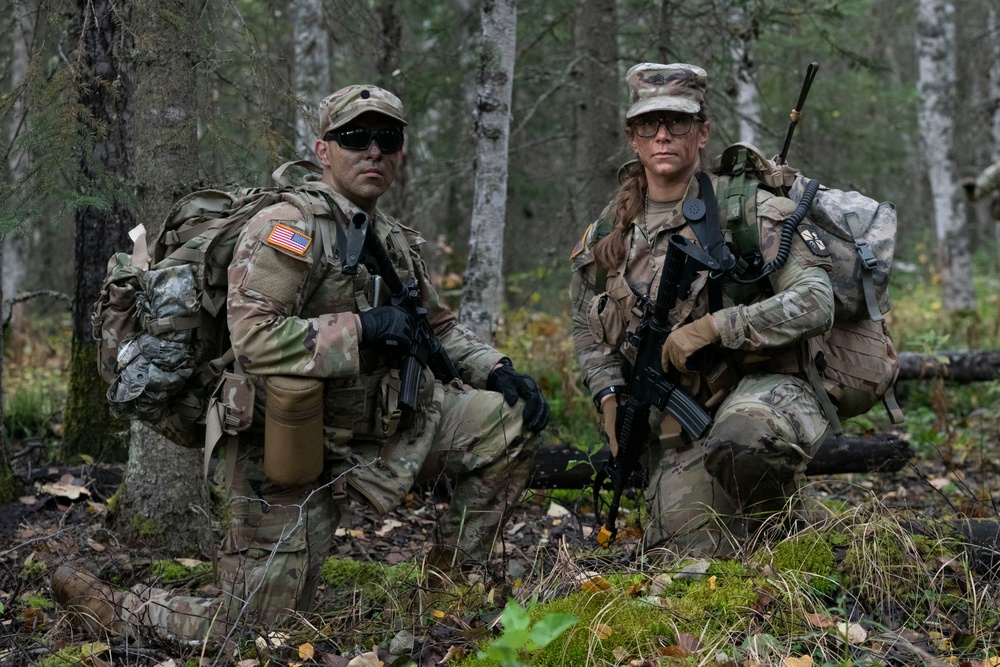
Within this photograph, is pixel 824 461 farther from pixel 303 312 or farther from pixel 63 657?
pixel 63 657

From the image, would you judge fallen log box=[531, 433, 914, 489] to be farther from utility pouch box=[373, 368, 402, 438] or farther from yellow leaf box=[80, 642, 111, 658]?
yellow leaf box=[80, 642, 111, 658]

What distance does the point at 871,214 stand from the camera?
423 cm

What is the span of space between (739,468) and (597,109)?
5.83 metres

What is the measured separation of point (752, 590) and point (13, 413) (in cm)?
554

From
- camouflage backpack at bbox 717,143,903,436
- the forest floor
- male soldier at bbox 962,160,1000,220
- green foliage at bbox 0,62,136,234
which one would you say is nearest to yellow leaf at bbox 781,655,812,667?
the forest floor

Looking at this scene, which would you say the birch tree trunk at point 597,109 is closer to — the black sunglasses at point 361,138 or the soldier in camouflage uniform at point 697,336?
the soldier in camouflage uniform at point 697,336

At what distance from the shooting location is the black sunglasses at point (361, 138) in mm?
3965

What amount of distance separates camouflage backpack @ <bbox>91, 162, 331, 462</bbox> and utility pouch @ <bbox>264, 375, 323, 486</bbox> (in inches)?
7.1

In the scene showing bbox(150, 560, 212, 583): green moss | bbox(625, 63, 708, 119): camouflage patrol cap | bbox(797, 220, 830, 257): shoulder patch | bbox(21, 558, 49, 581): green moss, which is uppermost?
bbox(625, 63, 708, 119): camouflage patrol cap

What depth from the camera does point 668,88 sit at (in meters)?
4.20

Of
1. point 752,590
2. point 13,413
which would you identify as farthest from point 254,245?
point 13,413

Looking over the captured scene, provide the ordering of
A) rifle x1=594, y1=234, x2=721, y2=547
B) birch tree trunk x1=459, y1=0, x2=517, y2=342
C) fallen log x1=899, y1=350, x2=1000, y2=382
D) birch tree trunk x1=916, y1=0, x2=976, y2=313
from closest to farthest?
rifle x1=594, y1=234, x2=721, y2=547 → birch tree trunk x1=459, y1=0, x2=517, y2=342 → fallen log x1=899, y1=350, x2=1000, y2=382 → birch tree trunk x1=916, y1=0, x2=976, y2=313

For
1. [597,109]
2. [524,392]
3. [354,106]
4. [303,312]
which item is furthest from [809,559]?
[597,109]

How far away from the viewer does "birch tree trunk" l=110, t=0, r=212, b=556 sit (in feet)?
14.6
